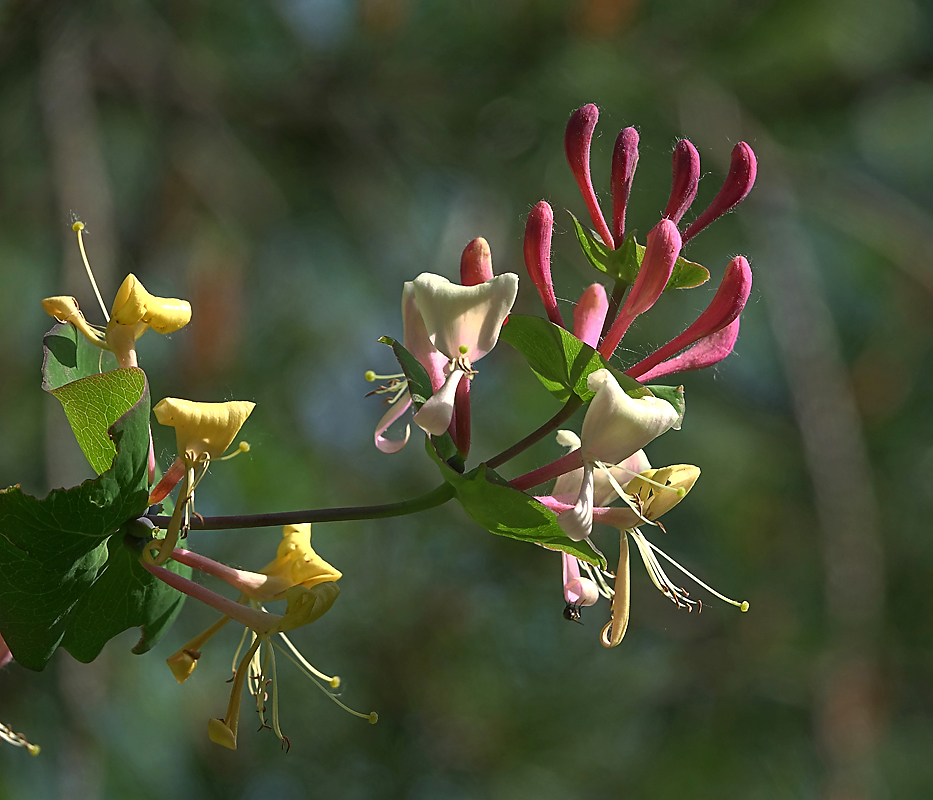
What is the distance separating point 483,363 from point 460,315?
50.1 inches

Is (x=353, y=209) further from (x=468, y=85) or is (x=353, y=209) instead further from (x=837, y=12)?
(x=837, y=12)

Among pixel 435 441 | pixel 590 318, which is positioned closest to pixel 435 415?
pixel 435 441

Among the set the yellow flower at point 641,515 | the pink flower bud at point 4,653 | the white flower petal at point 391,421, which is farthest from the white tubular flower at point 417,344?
the pink flower bud at point 4,653

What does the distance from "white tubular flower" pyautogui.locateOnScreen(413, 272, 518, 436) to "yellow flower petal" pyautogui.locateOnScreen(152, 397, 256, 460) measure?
8 cm

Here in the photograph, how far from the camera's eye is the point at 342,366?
66.1 inches

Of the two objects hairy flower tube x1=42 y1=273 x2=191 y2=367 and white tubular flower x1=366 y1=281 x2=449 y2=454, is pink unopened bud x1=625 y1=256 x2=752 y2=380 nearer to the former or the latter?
white tubular flower x1=366 y1=281 x2=449 y2=454

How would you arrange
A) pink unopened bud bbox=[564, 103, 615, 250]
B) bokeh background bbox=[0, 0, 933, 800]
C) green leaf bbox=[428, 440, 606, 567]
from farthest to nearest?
bokeh background bbox=[0, 0, 933, 800] < pink unopened bud bbox=[564, 103, 615, 250] < green leaf bbox=[428, 440, 606, 567]

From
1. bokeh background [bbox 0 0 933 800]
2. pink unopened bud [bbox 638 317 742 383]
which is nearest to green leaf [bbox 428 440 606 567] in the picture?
pink unopened bud [bbox 638 317 742 383]

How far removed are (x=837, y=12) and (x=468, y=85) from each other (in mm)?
639

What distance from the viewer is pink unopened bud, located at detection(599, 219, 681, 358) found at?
0.44 metres

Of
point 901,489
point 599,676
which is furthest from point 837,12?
point 599,676

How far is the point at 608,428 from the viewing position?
0.42 m

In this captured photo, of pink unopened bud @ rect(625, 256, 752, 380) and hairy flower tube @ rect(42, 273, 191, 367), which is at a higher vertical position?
hairy flower tube @ rect(42, 273, 191, 367)

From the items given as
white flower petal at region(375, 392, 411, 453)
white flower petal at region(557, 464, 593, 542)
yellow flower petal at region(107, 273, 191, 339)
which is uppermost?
yellow flower petal at region(107, 273, 191, 339)
